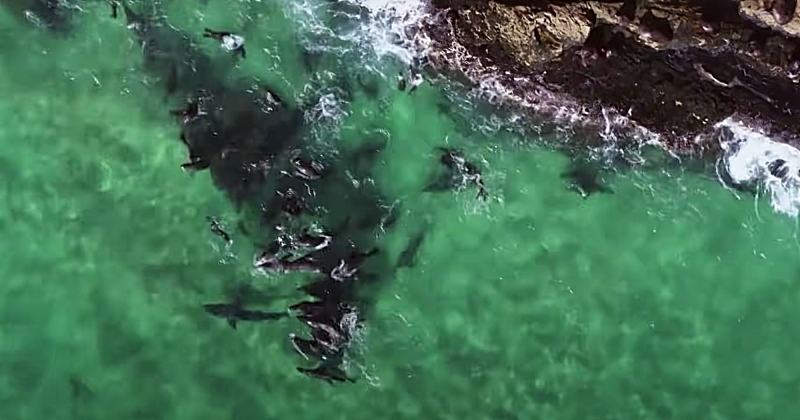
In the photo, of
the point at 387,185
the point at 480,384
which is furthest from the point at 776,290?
the point at 387,185

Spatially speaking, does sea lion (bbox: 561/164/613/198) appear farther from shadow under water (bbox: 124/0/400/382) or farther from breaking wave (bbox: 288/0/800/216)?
shadow under water (bbox: 124/0/400/382)

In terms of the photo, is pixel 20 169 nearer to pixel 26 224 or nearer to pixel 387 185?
pixel 26 224

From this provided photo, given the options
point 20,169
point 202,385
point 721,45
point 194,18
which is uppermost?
point 721,45

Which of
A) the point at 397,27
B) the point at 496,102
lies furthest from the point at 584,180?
the point at 397,27

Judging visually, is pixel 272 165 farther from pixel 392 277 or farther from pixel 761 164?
pixel 761 164

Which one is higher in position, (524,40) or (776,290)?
(524,40)

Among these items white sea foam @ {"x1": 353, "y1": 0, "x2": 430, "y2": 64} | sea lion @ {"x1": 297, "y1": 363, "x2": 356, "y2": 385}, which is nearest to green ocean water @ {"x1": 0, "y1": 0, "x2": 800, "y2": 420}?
sea lion @ {"x1": 297, "y1": 363, "x2": 356, "y2": 385}
